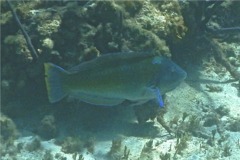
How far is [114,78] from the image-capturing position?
3.18 m

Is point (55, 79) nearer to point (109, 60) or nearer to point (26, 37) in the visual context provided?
point (109, 60)

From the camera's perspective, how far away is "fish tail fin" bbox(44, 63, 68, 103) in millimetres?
3135

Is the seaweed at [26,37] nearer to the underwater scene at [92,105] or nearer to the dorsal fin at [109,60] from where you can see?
the underwater scene at [92,105]

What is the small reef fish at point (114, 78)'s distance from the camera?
10.2 feet

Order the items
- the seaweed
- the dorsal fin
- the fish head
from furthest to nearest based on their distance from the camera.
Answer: the seaweed, the fish head, the dorsal fin

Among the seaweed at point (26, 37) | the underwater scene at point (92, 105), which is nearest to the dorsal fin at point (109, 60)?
the underwater scene at point (92, 105)

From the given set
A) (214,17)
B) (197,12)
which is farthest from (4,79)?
(214,17)

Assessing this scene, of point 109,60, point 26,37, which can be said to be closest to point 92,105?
point 26,37

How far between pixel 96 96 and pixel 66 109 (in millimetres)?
2794

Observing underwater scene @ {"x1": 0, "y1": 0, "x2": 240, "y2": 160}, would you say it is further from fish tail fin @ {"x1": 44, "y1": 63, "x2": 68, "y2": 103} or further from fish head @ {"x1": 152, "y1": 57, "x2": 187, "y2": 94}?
fish head @ {"x1": 152, "y1": 57, "x2": 187, "y2": 94}

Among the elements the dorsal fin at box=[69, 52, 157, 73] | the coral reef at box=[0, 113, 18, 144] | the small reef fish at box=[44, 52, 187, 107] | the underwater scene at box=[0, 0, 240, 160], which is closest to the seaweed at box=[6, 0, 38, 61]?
the underwater scene at box=[0, 0, 240, 160]

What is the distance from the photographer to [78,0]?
229 inches

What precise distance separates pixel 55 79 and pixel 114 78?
0.54m

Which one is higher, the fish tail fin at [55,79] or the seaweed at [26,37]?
the fish tail fin at [55,79]
